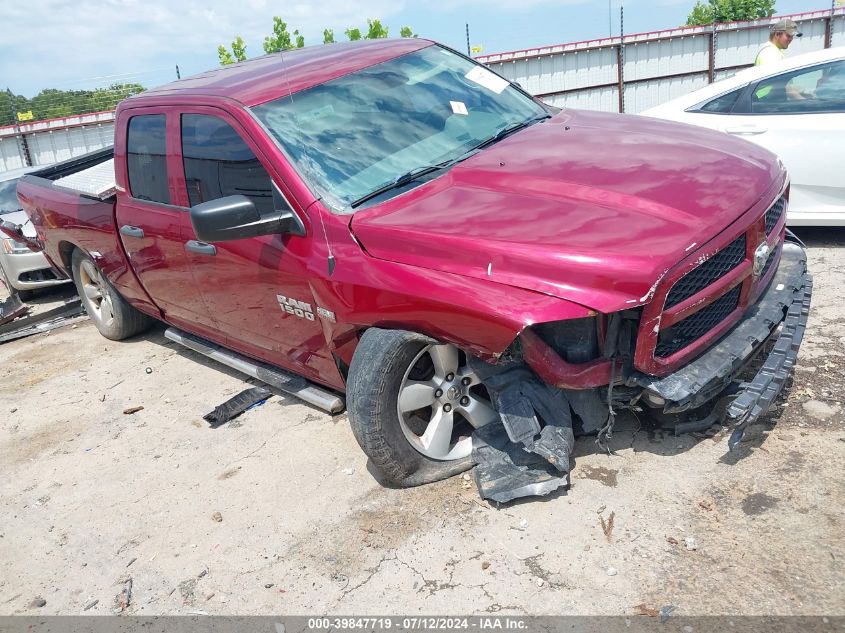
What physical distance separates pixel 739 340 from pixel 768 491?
626 millimetres

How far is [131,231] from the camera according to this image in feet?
16.2

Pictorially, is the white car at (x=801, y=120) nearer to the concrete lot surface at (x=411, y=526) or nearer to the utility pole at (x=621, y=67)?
the concrete lot surface at (x=411, y=526)

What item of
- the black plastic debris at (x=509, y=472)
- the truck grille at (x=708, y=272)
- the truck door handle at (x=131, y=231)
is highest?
the truck door handle at (x=131, y=231)

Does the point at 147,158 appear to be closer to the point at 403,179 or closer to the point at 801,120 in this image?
the point at 403,179

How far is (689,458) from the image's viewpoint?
331 cm

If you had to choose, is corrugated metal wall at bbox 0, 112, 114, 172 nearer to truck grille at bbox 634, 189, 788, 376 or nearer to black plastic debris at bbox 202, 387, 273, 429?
black plastic debris at bbox 202, 387, 273, 429

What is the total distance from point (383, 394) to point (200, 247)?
170cm

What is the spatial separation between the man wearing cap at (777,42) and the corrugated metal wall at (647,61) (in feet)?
36.7

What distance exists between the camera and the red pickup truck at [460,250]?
112 inches

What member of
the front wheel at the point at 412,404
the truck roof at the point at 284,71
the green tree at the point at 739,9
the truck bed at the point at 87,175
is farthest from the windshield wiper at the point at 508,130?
the green tree at the point at 739,9

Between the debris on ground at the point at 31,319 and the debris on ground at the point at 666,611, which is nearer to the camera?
the debris on ground at the point at 666,611

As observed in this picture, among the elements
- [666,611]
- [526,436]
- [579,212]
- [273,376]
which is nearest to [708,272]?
[579,212]

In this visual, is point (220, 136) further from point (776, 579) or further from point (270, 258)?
point (776, 579)

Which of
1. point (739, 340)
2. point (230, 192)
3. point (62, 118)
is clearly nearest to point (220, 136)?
point (230, 192)
